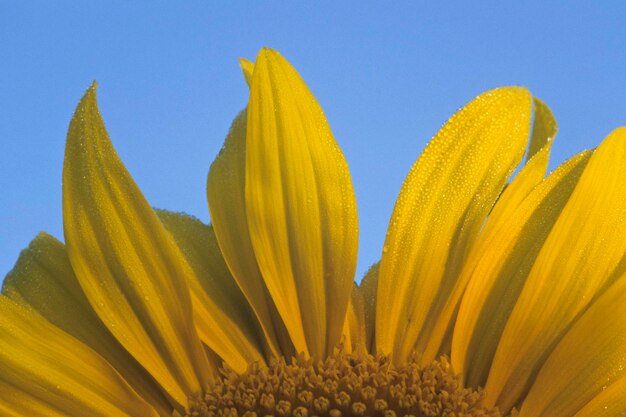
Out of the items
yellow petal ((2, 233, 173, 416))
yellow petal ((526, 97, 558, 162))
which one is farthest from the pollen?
yellow petal ((526, 97, 558, 162))

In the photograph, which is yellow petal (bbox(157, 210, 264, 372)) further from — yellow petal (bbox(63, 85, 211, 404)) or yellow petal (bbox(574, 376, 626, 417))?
yellow petal (bbox(574, 376, 626, 417))

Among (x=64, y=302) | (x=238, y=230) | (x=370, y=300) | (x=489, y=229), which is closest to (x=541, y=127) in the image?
(x=489, y=229)

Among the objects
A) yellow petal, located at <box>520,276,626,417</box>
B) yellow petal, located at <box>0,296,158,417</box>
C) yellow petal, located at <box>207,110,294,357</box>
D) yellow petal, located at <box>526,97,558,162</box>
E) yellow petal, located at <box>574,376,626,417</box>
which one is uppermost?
yellow petal, located at <box>526,97,558,162</box>

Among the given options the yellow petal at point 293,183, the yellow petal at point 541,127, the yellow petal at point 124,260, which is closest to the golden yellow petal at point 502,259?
the yellow petal at point 541,127

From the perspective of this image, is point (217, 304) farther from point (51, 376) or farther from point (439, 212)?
point (439, 212)

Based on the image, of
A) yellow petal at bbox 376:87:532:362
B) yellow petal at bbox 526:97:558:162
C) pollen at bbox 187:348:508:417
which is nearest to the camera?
pollen at bbox 187:348:508:417
